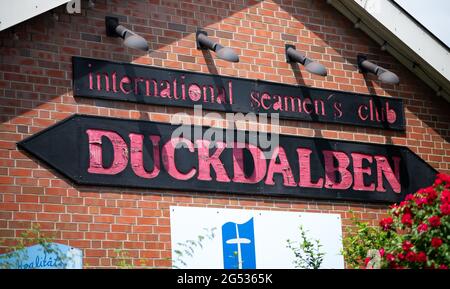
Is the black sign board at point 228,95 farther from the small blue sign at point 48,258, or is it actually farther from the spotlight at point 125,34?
the small blue sign at point 48,258

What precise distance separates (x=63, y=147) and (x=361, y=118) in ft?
15.3

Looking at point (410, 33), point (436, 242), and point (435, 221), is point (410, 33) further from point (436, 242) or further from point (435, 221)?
point (436, 242)

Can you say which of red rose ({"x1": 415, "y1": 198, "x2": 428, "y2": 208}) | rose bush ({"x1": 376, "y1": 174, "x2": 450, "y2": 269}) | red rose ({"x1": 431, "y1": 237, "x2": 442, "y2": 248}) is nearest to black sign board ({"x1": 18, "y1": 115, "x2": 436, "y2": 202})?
rose bush ({"x1": 376, "y1": 174, "x2": 450, "y2": 269})

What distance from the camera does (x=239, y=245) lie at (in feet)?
42.6

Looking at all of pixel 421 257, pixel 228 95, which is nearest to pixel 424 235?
pixel 421 257

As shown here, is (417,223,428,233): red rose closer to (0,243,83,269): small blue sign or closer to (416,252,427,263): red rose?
(416,252,427,263): red rose

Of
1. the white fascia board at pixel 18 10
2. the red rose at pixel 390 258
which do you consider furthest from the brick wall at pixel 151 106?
the red rose at pixel 390 258

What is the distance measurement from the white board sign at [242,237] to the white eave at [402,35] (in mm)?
2884

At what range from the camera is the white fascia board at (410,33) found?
47.5 ft

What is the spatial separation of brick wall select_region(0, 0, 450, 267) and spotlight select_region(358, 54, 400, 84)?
0.37ft

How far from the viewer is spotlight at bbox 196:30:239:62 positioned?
1258cm

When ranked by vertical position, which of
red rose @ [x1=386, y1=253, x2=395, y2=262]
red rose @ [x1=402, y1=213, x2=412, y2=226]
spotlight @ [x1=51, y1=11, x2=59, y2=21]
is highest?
spotlight @ [x1=51, y1=11, x2=59, y2=21]
